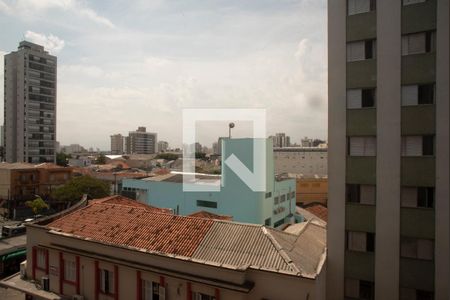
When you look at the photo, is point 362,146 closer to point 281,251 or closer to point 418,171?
point 418,171

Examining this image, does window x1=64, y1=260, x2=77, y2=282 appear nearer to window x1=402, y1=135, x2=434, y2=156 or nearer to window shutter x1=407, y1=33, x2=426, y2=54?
window x1=402, y1=135, x2=434, y2=156

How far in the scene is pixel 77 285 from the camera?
1644 centimetres

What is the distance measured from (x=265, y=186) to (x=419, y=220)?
23541 millimetres

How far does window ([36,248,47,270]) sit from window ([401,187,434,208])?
1817 cm

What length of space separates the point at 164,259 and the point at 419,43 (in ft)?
45.1

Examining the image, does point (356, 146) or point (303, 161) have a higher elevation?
point (356, 146)

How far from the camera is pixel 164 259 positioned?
1402cm

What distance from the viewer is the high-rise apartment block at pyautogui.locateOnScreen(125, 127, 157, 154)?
611ft

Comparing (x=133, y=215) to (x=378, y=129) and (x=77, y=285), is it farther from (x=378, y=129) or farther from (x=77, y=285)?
(x=378, y=129)

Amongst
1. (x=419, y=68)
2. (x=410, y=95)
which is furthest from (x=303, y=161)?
(x=419, y=68)

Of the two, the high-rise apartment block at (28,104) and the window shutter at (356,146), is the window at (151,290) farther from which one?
the high-rise apartment block at (28,104)

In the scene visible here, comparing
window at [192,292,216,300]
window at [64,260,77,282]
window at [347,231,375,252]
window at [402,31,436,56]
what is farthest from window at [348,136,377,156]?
window at [64,260,77,282]

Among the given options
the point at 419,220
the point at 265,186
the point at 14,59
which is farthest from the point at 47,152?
the point at 419,220

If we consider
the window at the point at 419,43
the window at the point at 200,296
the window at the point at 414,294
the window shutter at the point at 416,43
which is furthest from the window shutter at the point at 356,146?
the window at the point at 200,296
